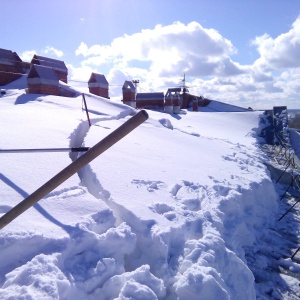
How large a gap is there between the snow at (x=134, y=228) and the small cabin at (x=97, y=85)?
47.7ft

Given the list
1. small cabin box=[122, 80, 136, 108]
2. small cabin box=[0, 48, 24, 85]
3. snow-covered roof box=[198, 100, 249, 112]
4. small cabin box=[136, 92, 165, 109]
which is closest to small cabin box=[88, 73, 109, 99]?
small cabin box=[122, 80, 136, 108]

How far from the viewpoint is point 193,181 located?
20.0 ft

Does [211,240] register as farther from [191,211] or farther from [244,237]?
[244,237]

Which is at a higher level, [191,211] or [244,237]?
[191,211]

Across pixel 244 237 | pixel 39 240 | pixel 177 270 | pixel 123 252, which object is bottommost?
pixel 244 237

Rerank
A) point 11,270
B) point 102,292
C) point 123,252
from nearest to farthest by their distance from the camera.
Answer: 1. point 11,270
2. point 102,292
3. point 123,252

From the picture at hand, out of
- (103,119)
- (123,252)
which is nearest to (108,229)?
(123,252)

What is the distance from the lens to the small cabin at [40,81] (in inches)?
655

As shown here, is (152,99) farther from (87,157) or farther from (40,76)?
(87,157)

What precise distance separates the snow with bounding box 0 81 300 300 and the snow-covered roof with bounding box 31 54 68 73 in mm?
14373

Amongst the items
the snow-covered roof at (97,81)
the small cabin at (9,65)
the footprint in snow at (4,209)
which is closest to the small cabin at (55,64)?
the small cabin at (9,65)

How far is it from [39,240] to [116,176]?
2.54 meters

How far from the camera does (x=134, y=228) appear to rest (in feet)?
12.4

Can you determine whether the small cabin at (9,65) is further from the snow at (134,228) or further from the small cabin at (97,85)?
the snow at (134,228)
